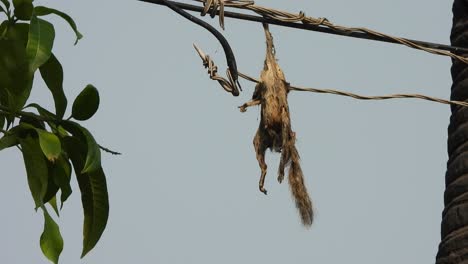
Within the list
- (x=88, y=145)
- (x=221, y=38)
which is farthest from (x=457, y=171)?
(x=88, y=145)

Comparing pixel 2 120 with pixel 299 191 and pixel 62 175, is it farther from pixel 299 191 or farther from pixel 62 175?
pixel 299 191

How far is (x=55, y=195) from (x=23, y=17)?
551 millimetres

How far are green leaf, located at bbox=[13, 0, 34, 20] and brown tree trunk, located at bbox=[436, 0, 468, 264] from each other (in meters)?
2.44

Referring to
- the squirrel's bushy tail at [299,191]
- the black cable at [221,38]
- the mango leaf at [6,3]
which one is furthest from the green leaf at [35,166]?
the squirrel's bushy tail at [299,191]

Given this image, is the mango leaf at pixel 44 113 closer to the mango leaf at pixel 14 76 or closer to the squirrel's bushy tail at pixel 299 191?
the mango leaf at pixel 14 76

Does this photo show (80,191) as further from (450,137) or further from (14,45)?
(450,137)

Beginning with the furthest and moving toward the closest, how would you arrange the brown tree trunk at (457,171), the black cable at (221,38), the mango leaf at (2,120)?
1. the black cable at (221,38)
2. the brown tree trunk at (457,171)
3. the mango leaf at (2,120)

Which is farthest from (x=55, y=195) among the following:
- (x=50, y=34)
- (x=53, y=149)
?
(x=50, y=34)

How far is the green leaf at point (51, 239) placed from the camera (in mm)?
2881

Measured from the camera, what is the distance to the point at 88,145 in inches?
112

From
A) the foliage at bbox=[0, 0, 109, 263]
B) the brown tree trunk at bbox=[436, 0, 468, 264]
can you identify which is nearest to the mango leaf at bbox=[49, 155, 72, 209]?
the foliage at bbox=[0, 0, 109, 263]

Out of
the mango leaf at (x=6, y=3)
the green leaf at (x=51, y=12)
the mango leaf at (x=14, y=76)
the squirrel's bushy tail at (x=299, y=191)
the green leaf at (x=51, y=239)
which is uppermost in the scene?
the mango leaf at (x=6, y=3)

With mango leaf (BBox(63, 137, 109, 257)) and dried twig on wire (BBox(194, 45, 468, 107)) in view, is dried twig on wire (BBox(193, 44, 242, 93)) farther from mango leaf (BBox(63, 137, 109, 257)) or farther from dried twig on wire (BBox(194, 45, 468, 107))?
mango leaf (BBox(63, 137, 109, 257))

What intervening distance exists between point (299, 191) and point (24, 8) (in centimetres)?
222
